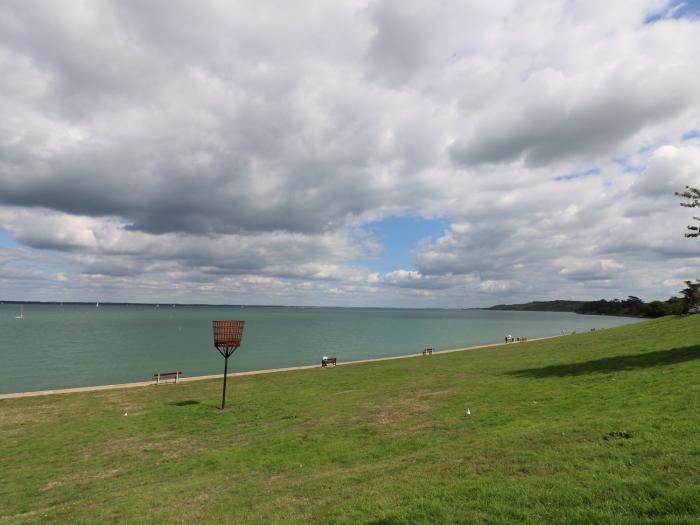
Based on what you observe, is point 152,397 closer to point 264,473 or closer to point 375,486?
point 264,473

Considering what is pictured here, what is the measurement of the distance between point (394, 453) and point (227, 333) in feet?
49.9

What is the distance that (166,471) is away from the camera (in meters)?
13.6

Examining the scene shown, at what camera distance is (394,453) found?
41.5 feet

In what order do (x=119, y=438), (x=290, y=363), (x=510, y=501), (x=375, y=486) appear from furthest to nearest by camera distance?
(x=290, y=363)
(x=119, y=438)
(x=375, y=486)
(x=510, y=501)

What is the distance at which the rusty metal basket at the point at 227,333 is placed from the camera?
24.7m

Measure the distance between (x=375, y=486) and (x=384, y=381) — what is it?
64.8ft

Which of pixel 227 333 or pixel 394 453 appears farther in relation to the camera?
pixel 227 333

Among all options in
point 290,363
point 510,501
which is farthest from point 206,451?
point 290,363

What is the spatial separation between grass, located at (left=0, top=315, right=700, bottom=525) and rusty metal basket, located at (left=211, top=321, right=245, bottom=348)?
12.2 feet

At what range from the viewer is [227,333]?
81.5ft

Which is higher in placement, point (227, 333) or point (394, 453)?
point (227, 333)

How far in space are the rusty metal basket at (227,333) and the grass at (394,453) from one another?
3.72m

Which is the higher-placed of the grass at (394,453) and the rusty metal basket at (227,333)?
the rusty metal basket at (227,333)

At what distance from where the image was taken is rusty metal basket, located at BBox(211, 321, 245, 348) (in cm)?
2469
